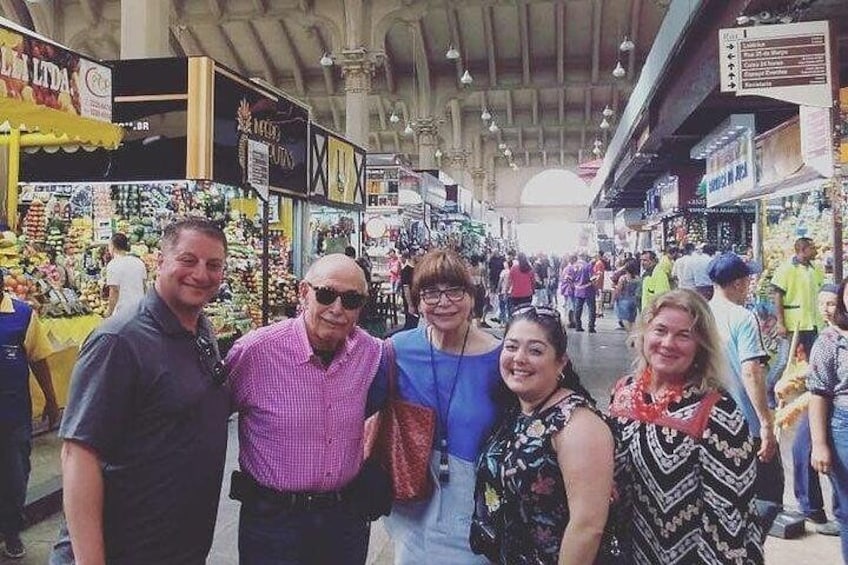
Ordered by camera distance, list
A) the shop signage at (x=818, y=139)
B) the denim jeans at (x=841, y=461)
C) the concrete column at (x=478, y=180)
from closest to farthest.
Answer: the denim jeans at (x=841, y=461), the shop signage at (x=818, y=139), the concrete column at (x=478, y=180)

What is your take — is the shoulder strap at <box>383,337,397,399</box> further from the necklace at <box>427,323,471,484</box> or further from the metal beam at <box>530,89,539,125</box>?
the metal beam at <box>530,89,539,125</box>

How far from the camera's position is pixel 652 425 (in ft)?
6.47

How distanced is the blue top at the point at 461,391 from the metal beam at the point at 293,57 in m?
22.2

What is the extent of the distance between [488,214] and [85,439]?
32115 millimetres

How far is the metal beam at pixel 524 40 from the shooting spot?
851 inches

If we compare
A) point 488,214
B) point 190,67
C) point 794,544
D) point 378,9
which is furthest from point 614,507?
point 488,214

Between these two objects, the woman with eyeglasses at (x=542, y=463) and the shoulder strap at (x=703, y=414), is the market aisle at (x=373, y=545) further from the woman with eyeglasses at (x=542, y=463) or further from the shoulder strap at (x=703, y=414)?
the shoulder strap at (x=703, y=414)

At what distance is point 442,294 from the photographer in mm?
2150

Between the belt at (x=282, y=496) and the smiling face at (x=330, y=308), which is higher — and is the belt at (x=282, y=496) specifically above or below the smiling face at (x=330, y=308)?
below

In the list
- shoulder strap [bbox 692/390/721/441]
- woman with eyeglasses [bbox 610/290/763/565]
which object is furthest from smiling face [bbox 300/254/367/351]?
shoulder strap [bbox 692/390/721/441]

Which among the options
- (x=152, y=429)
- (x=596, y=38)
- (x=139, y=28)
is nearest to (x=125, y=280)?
(x=139, y=28)

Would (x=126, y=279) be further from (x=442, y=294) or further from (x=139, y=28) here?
(x=442, y=294)

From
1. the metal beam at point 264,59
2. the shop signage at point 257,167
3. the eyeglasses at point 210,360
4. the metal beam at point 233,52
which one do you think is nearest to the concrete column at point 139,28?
the shop signage at point 257,167

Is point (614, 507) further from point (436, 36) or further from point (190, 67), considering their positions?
point (436, 36)
